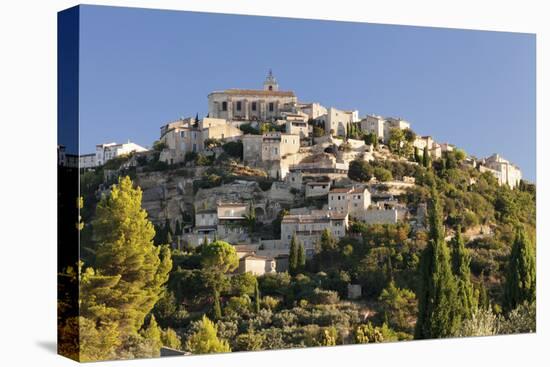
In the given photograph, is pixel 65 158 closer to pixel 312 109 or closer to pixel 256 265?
pixel 256 265

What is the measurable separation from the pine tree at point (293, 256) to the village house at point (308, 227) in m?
0.06

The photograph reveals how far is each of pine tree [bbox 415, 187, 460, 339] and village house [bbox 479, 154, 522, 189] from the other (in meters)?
1.48

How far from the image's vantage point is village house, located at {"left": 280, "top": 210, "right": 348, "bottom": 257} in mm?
19250

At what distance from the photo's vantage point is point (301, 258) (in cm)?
1928

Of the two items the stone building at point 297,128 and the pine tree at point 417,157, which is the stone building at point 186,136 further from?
the pine tree at point 417,157

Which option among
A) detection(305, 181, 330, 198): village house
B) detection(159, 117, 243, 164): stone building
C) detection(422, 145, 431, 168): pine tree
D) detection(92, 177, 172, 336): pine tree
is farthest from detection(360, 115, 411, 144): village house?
detection(92, 177, 172, 336): pine tree

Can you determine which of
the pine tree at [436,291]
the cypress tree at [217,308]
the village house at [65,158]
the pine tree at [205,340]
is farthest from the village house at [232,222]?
the pine tree at [436,291]

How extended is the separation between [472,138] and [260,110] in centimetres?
405

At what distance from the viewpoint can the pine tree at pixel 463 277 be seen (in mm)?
20547

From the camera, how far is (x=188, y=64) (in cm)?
1850

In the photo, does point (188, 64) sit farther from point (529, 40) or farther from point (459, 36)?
point (529, 40)

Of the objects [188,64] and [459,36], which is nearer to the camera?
[188,64]

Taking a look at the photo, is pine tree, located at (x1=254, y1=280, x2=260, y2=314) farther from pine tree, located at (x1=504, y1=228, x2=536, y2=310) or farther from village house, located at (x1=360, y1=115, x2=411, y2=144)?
pine tree, located at (x1=504, y1=228, x2=536, y2=310)

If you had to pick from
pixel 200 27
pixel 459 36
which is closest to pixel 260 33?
pixel 200 27
